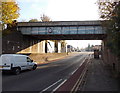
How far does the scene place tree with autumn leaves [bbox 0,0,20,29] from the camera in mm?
28484

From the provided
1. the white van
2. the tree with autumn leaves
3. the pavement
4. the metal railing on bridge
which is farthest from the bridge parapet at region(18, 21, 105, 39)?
the pavement

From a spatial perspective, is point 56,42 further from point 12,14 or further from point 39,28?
point 12,14

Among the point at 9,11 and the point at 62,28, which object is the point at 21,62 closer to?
the point at 9,11

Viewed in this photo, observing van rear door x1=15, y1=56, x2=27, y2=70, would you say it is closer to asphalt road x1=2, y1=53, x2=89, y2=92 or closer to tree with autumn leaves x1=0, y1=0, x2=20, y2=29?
asphalt road x1=2, y1=53, x2=89, y2=92

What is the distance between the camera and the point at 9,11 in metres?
29.0

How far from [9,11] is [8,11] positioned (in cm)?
20

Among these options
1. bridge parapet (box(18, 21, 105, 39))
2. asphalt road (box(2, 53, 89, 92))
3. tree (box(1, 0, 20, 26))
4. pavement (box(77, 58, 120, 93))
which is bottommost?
pavement (box(77, 58, 120, 93))

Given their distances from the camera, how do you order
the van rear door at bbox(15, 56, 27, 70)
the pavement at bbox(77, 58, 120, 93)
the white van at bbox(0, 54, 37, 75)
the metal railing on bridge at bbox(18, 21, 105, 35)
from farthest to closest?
the metal railing on bridge at bbox(18, 21, 105, 35)
the van rear door at bbox(15, 56, 27, 70)
the white van at bbox(0, 54, 37, 75)
the pavement at bbox(77, 58, 120, 93)

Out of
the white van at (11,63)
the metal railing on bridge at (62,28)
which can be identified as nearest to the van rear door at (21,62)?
the white van at (11,63)

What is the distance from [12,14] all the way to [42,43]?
28.4 meters

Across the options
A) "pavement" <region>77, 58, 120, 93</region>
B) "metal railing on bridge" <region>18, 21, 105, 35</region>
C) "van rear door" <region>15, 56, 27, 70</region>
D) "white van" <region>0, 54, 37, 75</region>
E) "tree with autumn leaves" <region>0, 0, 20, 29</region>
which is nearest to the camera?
"pavement" <region>77, 58, 120, 93</region>

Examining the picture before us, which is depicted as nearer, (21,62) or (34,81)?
(34,81)

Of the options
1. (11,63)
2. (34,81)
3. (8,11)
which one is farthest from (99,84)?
(8,11)

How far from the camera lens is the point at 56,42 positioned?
263 feet
